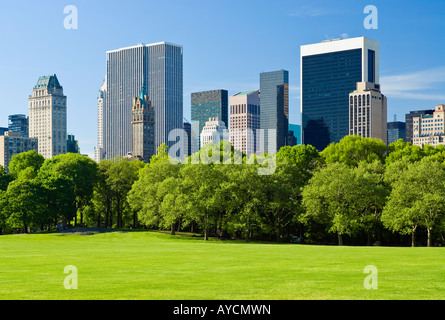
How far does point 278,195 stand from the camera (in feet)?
230

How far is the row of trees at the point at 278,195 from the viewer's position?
64125 millimetres

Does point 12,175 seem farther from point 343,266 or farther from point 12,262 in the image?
point 343,266

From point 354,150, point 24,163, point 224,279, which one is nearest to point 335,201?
point 354,150

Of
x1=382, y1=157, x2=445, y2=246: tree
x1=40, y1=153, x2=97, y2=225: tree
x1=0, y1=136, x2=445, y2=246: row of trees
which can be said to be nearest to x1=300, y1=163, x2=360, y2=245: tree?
x1=0, y1=136, x2=445, y2=246: row of trees

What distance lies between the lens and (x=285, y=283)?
2034 cm

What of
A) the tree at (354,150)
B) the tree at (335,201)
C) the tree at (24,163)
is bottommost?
the tree at (335,201)

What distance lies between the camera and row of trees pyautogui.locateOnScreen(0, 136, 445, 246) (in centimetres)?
6412

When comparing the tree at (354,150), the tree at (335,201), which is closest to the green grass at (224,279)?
the tree at (335,201)

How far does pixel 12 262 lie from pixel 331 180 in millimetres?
44295

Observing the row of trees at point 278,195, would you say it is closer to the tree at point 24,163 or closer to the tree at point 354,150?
the tree at point 354,150

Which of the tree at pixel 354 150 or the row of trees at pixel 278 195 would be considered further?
the tree at pixel 354 150

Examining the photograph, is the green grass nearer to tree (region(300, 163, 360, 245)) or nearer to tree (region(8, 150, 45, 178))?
tree (region(300, 163, 360, 245))
